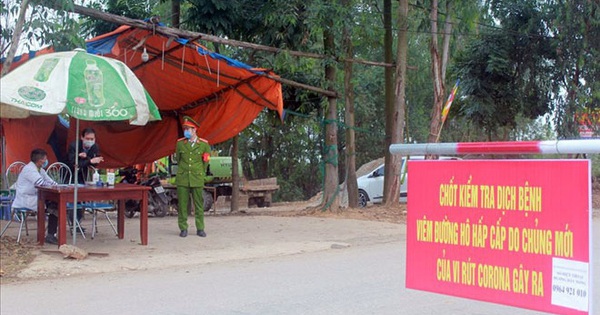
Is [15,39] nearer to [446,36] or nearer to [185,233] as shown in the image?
[185,233]

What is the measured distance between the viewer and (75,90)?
7930 mm

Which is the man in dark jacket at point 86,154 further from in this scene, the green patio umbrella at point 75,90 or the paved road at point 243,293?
the paved road at point 243,293

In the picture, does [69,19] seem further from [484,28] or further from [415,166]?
[484,28]

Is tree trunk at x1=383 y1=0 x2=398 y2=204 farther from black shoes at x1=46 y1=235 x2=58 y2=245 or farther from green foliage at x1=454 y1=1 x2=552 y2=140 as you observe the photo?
black shoes at x1=46 y1=235 x2=58 y2=245

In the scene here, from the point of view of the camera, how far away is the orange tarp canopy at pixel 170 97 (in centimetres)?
1076

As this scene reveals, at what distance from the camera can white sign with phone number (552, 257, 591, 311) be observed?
341 centimetres

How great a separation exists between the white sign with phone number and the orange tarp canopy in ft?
25.1

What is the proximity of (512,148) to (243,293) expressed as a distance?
3.96 meters

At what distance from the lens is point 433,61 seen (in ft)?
50.6

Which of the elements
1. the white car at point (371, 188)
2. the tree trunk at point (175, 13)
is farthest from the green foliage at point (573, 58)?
the tree trunk at point (175, 13)

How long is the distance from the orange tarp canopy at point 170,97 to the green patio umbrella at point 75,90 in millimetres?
995

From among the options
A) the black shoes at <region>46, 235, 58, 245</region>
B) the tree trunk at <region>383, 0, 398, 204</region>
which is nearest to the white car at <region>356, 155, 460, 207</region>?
the tree trunk at <region>383, 0, 398, 204</region>

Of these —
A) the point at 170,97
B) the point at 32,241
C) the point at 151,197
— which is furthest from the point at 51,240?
the point at 151,197

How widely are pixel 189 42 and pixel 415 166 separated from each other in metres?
6.86
